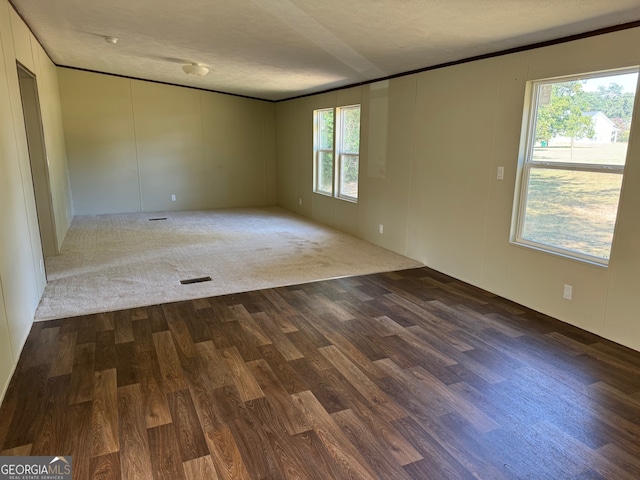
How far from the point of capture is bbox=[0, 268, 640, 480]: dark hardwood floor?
72.5 inches

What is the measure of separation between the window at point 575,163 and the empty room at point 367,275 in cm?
2

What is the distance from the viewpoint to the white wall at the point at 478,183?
2.89 meters

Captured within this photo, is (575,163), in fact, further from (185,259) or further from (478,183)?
(185,259)

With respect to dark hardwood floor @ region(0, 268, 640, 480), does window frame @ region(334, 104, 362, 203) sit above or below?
above

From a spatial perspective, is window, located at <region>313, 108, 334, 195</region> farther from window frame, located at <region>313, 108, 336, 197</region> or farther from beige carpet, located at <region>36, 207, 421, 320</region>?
beige carpet, located at <region>36, 207, 421, 320</region>

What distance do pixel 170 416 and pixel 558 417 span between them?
1983mm

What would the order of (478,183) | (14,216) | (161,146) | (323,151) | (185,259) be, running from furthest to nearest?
(161,146)
(323,151)
(185,259)
(478,183)
(14,216)

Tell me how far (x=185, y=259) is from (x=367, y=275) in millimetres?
2100

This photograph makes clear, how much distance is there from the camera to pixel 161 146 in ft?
25.4

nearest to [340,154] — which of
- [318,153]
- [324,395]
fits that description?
[318,153]

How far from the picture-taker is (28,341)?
288 cm

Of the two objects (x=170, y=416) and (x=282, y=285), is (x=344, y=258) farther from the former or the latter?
(x=170, y=416)

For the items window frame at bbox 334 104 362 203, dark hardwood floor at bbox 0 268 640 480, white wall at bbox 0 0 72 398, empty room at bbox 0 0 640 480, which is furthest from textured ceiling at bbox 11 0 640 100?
dark hardwood floor at bbox 0 268 640 480

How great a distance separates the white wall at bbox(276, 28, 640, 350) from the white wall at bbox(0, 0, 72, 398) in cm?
374
